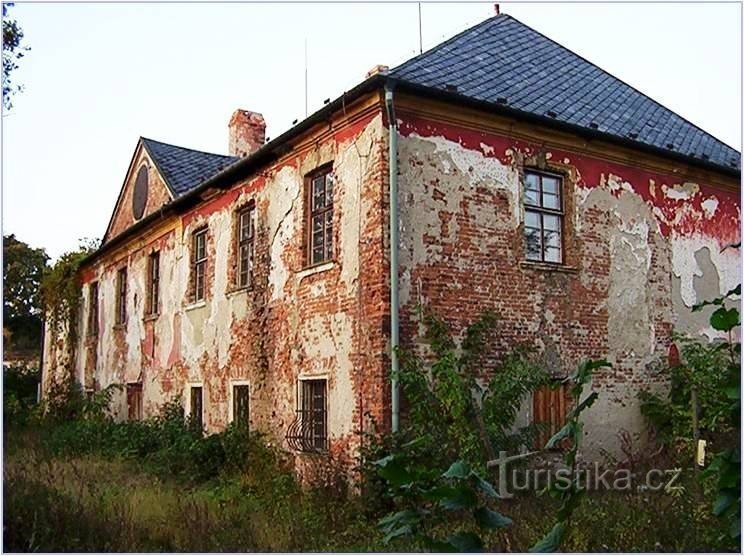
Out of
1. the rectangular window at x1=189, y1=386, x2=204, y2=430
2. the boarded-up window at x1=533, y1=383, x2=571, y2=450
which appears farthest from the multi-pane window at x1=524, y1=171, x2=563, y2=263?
the rectangular window at x1=189, y1=386, x2=204, y2=430

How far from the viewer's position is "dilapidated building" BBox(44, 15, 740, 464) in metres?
10.5

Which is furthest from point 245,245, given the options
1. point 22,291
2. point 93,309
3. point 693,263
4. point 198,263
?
point 22,291

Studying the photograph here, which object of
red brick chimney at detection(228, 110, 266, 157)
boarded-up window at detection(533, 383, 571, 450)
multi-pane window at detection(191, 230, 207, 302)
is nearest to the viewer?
boarded-up window at detection(533, 383, 571, 450)

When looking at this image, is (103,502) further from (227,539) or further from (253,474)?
(253,474)

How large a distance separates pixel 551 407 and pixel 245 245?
625cm

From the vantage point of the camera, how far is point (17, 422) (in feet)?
67.9

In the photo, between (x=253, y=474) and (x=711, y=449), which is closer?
(x=711, y=449)

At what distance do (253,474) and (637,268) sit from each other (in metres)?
7.03

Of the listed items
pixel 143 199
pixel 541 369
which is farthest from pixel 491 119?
pixel 143 199

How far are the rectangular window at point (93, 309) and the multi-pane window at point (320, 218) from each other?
Answer: 13.5m

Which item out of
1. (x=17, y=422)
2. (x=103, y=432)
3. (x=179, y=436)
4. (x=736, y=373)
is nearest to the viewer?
(x=736, y=373)

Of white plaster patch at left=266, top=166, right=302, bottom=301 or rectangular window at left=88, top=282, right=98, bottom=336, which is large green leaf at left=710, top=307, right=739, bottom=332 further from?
rectangular window at left=88, top=282, right=98, bottom=336

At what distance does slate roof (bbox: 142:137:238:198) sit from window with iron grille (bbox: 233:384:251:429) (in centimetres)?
725

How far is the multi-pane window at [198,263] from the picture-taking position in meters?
16.1
